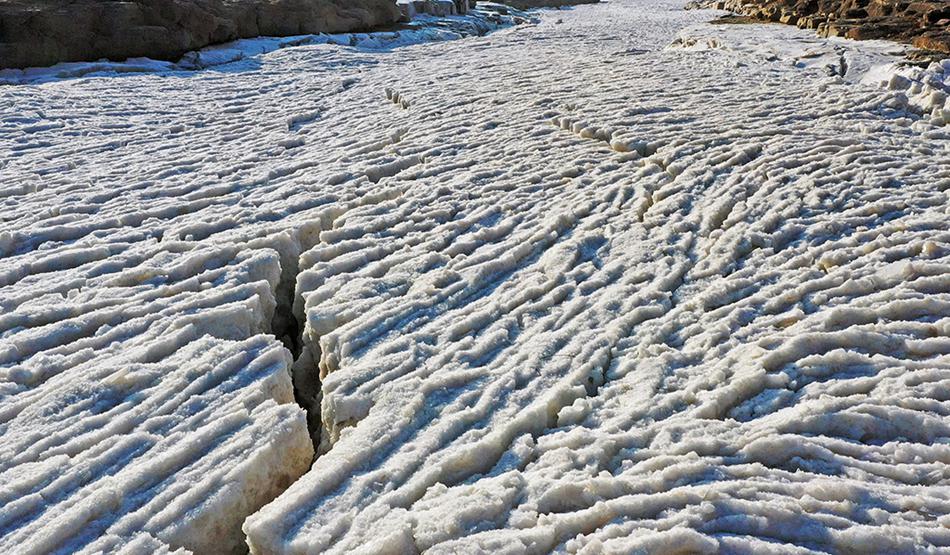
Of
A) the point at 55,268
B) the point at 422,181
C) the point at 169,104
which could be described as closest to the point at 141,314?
the point at 55,268

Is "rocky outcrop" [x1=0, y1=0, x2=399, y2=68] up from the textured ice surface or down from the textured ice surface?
up

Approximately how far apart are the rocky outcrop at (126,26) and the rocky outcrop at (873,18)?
9.52m

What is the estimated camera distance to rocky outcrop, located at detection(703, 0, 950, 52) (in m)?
9.44

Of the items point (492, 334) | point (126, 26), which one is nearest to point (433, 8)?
point (126, 26)

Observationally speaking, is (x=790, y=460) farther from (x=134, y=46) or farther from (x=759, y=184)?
(x=134, y=46)

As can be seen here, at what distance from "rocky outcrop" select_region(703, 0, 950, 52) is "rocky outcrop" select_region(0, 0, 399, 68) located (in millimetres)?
9517

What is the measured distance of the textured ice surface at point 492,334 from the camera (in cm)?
211

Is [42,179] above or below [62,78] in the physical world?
below

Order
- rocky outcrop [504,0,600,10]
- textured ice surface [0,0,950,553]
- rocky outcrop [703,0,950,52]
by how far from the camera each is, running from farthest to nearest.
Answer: rocky outcrop [504,0,600,10] → rocky outcrop [703,0,950,52] → textured ice surface [0,0,950,553]

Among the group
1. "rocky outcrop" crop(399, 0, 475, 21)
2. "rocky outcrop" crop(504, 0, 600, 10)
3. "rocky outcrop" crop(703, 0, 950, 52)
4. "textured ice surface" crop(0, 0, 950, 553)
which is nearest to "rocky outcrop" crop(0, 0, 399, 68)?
"rocky outcrop" crop(399, 0, 475, 21)

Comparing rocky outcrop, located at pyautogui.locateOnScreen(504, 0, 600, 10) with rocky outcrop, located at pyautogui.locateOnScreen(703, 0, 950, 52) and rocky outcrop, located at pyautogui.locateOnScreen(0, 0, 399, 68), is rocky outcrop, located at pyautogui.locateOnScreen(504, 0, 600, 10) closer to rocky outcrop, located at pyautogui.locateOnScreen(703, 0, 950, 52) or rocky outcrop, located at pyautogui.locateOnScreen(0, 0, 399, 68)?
rocky outcrop, located at pyautogui.locateOnScreen(703, 0, 950, 52)

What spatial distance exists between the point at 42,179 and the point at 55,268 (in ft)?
5.73

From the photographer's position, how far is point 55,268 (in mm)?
3719

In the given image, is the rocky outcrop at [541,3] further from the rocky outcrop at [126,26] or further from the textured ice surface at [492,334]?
the textured ice surface at [492,334]
